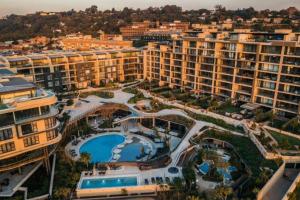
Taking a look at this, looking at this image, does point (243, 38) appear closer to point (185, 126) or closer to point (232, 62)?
point (232, 62)

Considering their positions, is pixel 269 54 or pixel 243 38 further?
pixel 243 38

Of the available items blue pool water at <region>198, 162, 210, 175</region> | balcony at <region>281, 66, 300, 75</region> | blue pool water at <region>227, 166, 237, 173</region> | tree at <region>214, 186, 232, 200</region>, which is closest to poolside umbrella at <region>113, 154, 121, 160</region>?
blue pool water at <region>198, 162, 210, 175</region>

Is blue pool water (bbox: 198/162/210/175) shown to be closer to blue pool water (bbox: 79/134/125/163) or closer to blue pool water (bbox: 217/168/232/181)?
blue pool water (bbox: 217/168/232/181)

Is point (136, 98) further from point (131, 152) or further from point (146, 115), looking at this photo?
point (131, 152)

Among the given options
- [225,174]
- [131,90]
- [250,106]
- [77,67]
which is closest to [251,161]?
[225,174]

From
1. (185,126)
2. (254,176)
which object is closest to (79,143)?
(185,126)

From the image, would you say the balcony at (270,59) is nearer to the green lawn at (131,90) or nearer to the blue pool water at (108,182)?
the green lawn at (131,90)
